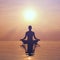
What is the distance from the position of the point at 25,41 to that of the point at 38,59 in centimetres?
413

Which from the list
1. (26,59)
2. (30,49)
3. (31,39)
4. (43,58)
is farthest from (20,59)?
(31,39)

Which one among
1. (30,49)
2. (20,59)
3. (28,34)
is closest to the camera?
(20,59)

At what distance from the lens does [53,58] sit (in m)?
8.73

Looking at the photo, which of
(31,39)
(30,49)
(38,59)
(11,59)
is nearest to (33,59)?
(38,59)

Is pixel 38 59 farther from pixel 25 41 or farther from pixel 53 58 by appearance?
pixel 25 41

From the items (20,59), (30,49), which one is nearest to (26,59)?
(20,59)

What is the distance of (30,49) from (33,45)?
0.97 metres

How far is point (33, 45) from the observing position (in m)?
12.5

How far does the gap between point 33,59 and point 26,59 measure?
0.23 m

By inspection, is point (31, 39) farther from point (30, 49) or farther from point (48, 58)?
point (48, 58)

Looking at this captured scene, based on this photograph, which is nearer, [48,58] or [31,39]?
[48,58]

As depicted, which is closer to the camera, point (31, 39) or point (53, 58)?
point (53, 58)

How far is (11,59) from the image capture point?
27.9 ft

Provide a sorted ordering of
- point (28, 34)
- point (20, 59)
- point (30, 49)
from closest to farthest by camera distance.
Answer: point (20, 59), point (30, 49), point (28, 34)
